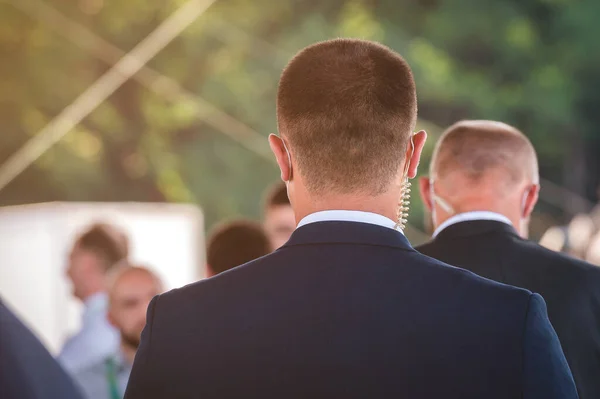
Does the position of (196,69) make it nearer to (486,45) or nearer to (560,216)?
(486,45)

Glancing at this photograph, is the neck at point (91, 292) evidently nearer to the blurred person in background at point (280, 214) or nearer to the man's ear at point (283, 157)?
the blurred person in background at point (280, 214)

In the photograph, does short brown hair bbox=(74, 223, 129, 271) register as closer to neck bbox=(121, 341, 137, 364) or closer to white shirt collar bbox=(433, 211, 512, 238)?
neck bbox=(121, 341, 137, 364)

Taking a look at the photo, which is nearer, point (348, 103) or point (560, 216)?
point (348, 103)

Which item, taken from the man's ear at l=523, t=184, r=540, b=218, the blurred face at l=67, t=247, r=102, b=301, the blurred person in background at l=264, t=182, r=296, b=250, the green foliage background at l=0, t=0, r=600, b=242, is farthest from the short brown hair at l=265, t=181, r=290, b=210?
the green foliage background at l=0, t=0, r=600, b=242

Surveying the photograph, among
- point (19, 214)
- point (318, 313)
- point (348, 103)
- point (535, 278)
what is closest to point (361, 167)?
point (348, 103)

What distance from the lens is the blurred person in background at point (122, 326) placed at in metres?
3.72

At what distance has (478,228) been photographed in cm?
267

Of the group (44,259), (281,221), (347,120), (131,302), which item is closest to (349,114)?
(347,120)

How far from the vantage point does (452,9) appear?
62.5 feet

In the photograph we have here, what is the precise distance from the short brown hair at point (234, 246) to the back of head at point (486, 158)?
107 centimetres

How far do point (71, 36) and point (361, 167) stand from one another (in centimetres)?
1862

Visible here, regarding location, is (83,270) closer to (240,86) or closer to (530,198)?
(530,198)

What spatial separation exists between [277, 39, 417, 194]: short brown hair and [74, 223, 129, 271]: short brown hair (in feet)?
11.4

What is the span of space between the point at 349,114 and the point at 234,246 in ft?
6.85
